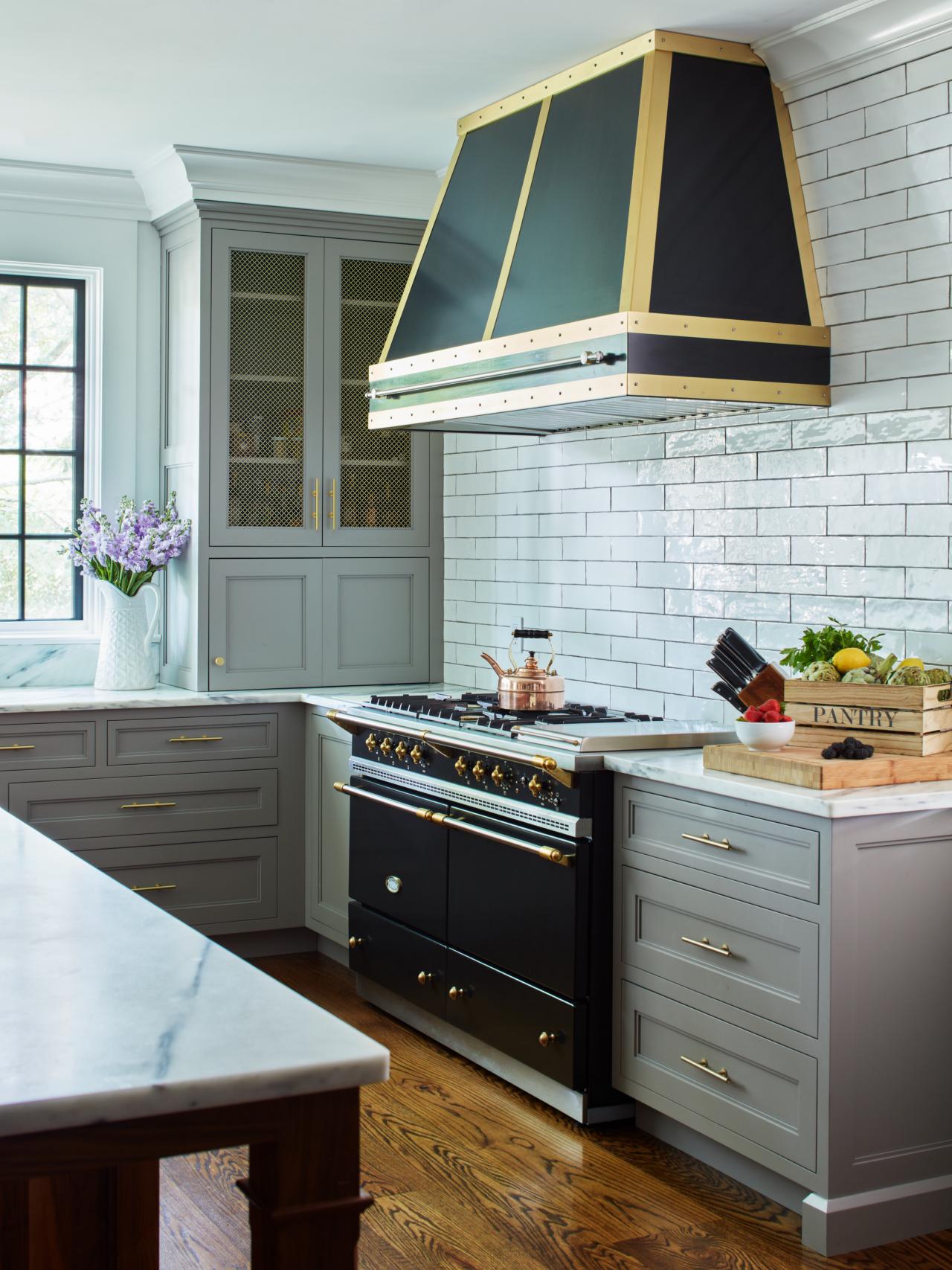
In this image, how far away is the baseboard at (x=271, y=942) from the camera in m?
5.11

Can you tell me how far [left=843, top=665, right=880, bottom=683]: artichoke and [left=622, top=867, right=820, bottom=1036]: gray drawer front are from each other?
22.0 inches

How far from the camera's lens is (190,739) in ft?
16.2

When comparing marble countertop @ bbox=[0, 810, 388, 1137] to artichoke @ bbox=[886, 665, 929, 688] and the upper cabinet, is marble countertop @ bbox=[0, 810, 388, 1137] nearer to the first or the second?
artichoke @ bbox=[886, 665, 929, 688]

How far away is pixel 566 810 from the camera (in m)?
3.53

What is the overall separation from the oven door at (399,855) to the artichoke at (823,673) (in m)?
1.25

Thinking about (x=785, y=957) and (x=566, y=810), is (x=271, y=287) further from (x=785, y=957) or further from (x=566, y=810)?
(x=785, y=957)

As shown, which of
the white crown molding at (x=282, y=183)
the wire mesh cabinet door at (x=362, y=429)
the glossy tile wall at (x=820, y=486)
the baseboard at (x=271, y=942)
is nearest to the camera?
the glossy tile wall at (x=820, y=486)

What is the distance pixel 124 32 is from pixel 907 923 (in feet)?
9.88

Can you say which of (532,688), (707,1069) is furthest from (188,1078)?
(532,688)

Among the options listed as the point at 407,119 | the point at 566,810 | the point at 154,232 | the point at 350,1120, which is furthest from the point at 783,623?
the point at 154,232

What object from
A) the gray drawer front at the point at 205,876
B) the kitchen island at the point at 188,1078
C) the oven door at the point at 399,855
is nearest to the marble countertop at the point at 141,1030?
the kitchen island at the point at 188,1078

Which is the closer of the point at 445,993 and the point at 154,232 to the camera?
the point at 445,993

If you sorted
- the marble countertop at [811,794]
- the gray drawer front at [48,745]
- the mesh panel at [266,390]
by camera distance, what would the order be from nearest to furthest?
the marble countertop at [811,794] < the gray drawer front at [48,745] < the mesh panel at [266,390]

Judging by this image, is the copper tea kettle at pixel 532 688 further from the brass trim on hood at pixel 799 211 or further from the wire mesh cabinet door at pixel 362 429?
the wire mesh cabinet door at pixel 362 429
